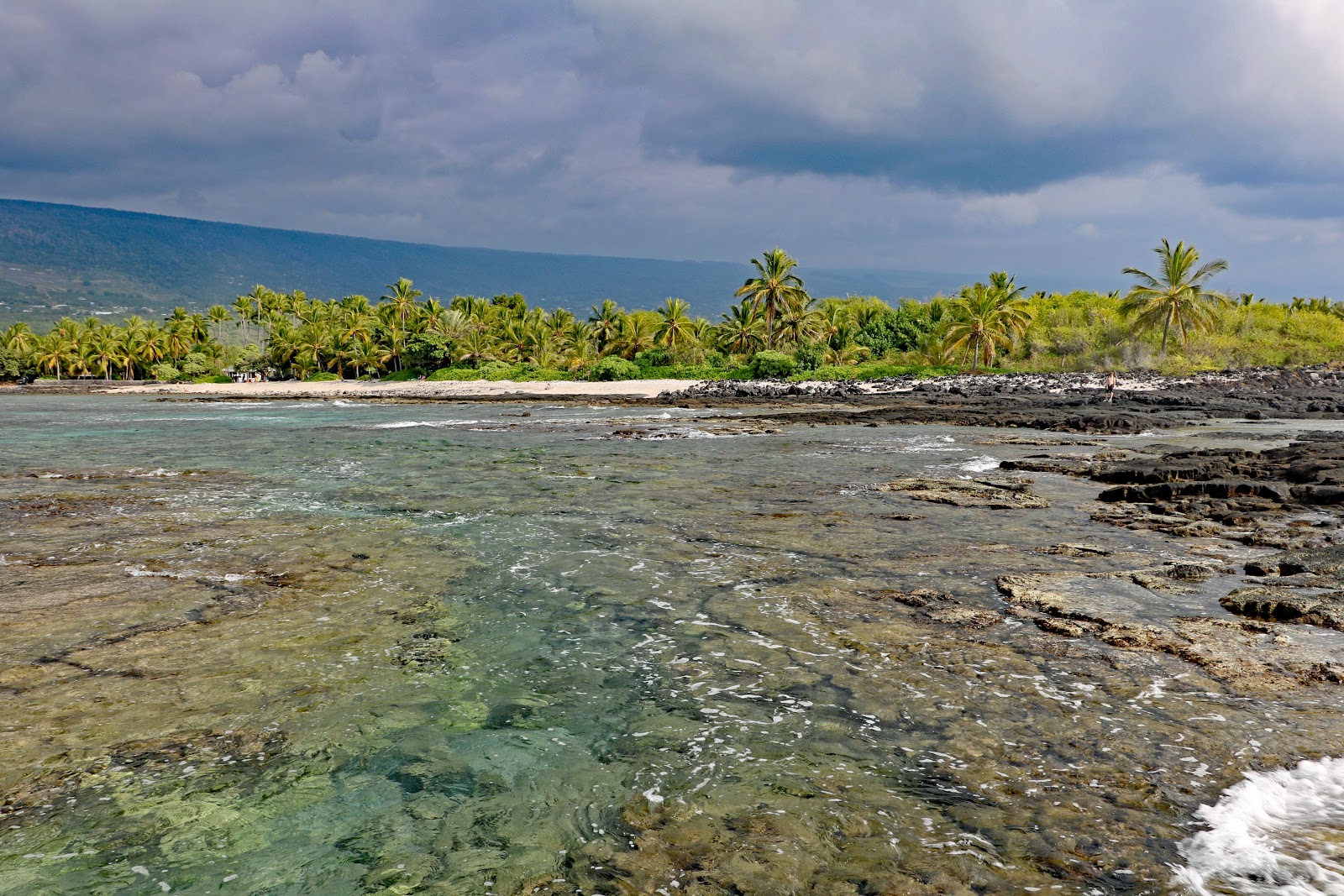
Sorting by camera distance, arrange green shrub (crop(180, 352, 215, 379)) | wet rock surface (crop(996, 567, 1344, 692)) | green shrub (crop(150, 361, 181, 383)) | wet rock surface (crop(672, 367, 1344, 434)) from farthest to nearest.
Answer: green shrub (crop(180, 352, 215, 379)) < green shrub (crop(150, 361, 181, 383)) < wet rock surface (crop(672, 367, 1344, 434)) < wet rock surface (crop(996, 567, 1344, 692))

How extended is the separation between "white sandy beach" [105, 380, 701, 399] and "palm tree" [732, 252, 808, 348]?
10.3m

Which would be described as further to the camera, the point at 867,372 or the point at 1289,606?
the point at 867,372

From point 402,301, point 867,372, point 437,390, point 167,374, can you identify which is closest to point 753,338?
point 867,372

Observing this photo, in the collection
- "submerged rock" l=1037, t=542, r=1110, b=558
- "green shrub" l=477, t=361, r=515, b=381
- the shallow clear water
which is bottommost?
the shallow clear water

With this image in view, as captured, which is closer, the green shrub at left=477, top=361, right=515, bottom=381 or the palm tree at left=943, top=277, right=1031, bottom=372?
the palm tree at left=943, top=277, right=1031, bottom=372

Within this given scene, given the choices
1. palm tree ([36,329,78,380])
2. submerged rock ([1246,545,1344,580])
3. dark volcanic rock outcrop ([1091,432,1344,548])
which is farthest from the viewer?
palm tree ([36,329,78,380])

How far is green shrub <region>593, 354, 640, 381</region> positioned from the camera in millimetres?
81438

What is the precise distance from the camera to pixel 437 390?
80.4 meters

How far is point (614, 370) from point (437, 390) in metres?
18.4

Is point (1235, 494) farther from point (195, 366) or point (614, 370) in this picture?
point (195, 366)

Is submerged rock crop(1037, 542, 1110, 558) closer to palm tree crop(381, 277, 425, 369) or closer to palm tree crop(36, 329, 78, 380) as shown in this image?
palm tree crop(381, 277, 425, 369)

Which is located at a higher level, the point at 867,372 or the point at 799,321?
the point at 799,321

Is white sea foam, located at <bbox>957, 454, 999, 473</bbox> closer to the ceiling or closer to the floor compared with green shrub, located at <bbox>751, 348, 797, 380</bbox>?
closer to the floor

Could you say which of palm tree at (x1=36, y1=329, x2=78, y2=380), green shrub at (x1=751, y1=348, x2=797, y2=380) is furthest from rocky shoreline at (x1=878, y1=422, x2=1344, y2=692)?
palm tree at (x1=36, y1=329, x2=78, y2=380)
